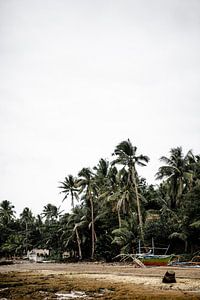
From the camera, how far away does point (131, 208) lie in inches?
1467

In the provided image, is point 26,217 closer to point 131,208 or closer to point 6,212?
point 6,212

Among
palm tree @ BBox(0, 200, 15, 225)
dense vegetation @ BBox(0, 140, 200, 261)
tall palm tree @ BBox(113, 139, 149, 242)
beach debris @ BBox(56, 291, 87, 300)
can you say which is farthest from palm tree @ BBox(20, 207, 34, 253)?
beach debris @ BBox(56, 291, 87, 300)

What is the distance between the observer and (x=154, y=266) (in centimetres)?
2498

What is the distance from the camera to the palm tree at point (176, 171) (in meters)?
33.0

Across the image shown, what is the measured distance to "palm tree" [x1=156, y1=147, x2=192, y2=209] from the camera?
108 ft

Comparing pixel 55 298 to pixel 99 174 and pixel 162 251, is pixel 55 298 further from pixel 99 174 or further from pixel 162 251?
pixel 99 174

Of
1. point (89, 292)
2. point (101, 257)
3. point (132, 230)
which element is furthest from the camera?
point (101, 257)

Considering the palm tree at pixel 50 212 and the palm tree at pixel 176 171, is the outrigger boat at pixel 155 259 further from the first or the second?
the palm tree at pixel 50 212

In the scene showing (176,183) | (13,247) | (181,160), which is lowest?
(13,247)

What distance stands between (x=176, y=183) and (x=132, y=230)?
667cm

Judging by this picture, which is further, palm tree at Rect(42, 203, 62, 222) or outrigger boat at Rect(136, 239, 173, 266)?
palm tree at Rect(42, 203, 62, 222)

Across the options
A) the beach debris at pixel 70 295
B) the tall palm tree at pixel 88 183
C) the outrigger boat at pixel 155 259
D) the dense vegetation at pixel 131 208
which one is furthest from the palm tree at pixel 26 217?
the beach debris at pixel 70 295

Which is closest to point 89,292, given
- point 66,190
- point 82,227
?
point 82,227

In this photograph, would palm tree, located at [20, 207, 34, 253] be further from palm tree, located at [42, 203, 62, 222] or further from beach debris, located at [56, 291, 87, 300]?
beach debris, located at [56, 291, 87, 300]
